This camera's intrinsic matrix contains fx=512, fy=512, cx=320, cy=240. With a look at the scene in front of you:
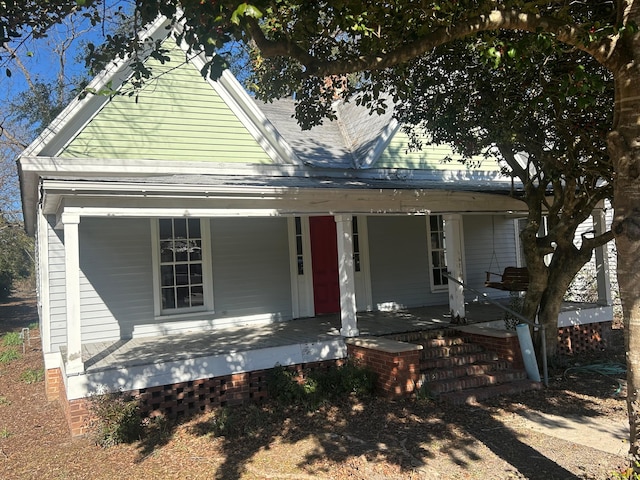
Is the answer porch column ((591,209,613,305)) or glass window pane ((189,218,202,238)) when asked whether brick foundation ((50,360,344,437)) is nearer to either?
glass window pane ((189,218,202,238))

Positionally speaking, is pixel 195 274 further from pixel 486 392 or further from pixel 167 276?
pixel 486 392

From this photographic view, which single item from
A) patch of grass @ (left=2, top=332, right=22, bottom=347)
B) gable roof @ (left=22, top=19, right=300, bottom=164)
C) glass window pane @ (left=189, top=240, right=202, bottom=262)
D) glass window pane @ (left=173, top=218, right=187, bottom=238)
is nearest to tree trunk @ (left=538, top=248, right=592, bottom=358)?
gable roof @ (left=22, top=19, right=300, bottom=164)

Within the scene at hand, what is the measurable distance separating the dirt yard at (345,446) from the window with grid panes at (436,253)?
16.9 feet

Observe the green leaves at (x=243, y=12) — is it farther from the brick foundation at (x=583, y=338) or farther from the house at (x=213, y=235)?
the brick foundation at (x=583, y=338)

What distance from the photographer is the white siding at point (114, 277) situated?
9172mm

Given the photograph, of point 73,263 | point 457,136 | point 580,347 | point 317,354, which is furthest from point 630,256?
point 580,347

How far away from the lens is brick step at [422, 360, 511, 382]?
7.73 m

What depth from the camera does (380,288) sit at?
471 inches

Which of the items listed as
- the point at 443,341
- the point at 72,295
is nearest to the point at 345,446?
the point at 443,341

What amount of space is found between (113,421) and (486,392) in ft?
16.8

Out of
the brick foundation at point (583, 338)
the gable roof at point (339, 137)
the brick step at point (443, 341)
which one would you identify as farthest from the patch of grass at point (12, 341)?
the brick foundation at point (583, 338)

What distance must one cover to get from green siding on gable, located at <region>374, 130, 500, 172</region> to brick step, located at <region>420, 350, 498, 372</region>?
5228mm

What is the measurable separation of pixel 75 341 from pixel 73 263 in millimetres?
1033

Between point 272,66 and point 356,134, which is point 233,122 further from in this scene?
point 356,134
